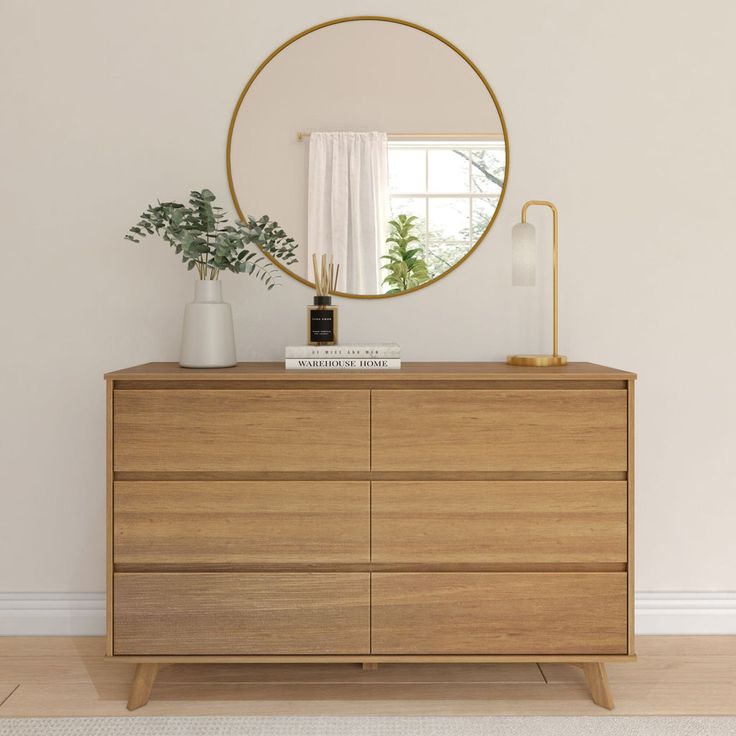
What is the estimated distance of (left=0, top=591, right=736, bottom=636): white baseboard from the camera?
97.4 inches

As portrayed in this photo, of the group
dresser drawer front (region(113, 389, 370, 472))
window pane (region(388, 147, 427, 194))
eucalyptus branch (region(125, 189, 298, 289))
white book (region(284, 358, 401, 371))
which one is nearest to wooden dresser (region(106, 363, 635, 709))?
dresser drawer front (region(113, 389, 370, 472))

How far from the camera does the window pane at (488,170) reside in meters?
2.42

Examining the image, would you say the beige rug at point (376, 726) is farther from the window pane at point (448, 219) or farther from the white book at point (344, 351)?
the window pane at point (448, 219)

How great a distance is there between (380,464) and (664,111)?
1541mm

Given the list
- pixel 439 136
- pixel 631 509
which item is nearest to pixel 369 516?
pixel 631 509

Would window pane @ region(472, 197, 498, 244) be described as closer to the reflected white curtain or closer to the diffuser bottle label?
the reflected white curtain

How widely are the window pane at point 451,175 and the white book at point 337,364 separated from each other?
72cm

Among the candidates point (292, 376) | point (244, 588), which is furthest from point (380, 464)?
point (244, 588)

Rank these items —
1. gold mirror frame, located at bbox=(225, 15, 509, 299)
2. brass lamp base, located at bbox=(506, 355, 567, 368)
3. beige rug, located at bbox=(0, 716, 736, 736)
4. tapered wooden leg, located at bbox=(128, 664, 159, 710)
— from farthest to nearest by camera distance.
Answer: gold mirror frame, located at bbox=(225, 15, 509, 299), brass lamp base, located at bbox=(506, 355, 567, 368), tapered wooden leg, located at bbox=(128, 664, 159, 710), beige rug, located at bbox=(0, 716, 736, 736)

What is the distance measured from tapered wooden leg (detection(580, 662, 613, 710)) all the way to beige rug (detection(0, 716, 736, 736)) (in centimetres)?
5

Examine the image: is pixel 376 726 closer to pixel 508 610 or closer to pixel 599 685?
pixel 508 610

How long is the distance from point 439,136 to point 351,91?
1.07 feet

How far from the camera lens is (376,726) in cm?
192

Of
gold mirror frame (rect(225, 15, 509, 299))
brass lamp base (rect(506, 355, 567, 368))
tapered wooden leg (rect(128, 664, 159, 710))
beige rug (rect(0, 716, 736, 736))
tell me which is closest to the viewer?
beige rug (rect(0, 716, 736, 736))
